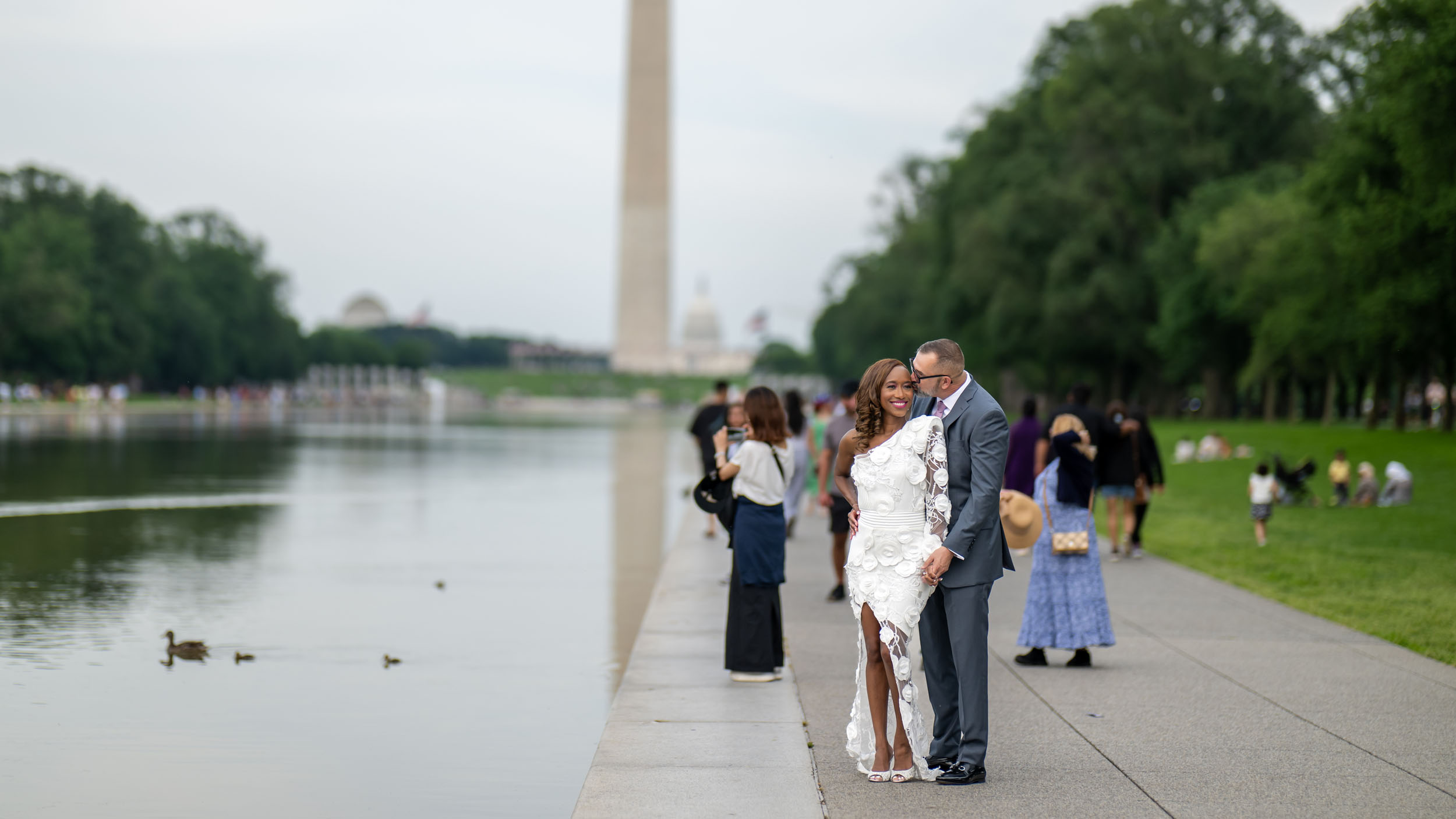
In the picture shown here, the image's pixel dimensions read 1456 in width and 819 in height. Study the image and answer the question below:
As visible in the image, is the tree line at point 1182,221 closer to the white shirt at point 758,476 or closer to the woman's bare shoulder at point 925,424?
the white shirt at point 758,476

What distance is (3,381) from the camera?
250 feet

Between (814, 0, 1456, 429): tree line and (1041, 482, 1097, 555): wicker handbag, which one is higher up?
(814, 0, 1456, 429): tree line

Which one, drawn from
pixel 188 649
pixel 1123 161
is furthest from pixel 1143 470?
pixel 1123 161

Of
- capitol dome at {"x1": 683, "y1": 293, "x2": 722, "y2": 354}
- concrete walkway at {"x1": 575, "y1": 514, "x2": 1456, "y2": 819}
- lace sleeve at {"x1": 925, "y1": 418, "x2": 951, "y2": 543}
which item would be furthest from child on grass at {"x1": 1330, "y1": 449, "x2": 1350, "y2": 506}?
capitol dome at {"x1": 683, "y1": 293, "x2": 722, "y2": 354}

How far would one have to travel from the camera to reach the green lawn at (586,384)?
374 ft

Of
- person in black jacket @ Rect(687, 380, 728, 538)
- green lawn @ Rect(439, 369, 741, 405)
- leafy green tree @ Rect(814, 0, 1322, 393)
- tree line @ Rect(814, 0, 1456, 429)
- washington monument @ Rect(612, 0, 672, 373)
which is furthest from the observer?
green lawn @ Rect(439, 369, 741, 405)

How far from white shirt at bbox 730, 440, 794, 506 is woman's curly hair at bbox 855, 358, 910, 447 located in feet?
8.34

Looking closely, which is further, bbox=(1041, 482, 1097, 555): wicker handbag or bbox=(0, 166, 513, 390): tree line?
bbox=(0, 166, 513, 390): tree line

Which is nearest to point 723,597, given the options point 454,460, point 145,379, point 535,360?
point 454,460

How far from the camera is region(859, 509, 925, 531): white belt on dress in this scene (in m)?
5.84

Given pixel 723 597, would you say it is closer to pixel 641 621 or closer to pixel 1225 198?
pixel 641 621

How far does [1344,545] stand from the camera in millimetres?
16438

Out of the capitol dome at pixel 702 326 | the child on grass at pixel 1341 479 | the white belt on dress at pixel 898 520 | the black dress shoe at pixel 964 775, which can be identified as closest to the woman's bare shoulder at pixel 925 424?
the white belt on dress at pixel 898 520

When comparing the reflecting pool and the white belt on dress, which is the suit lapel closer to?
the white belt on dress
